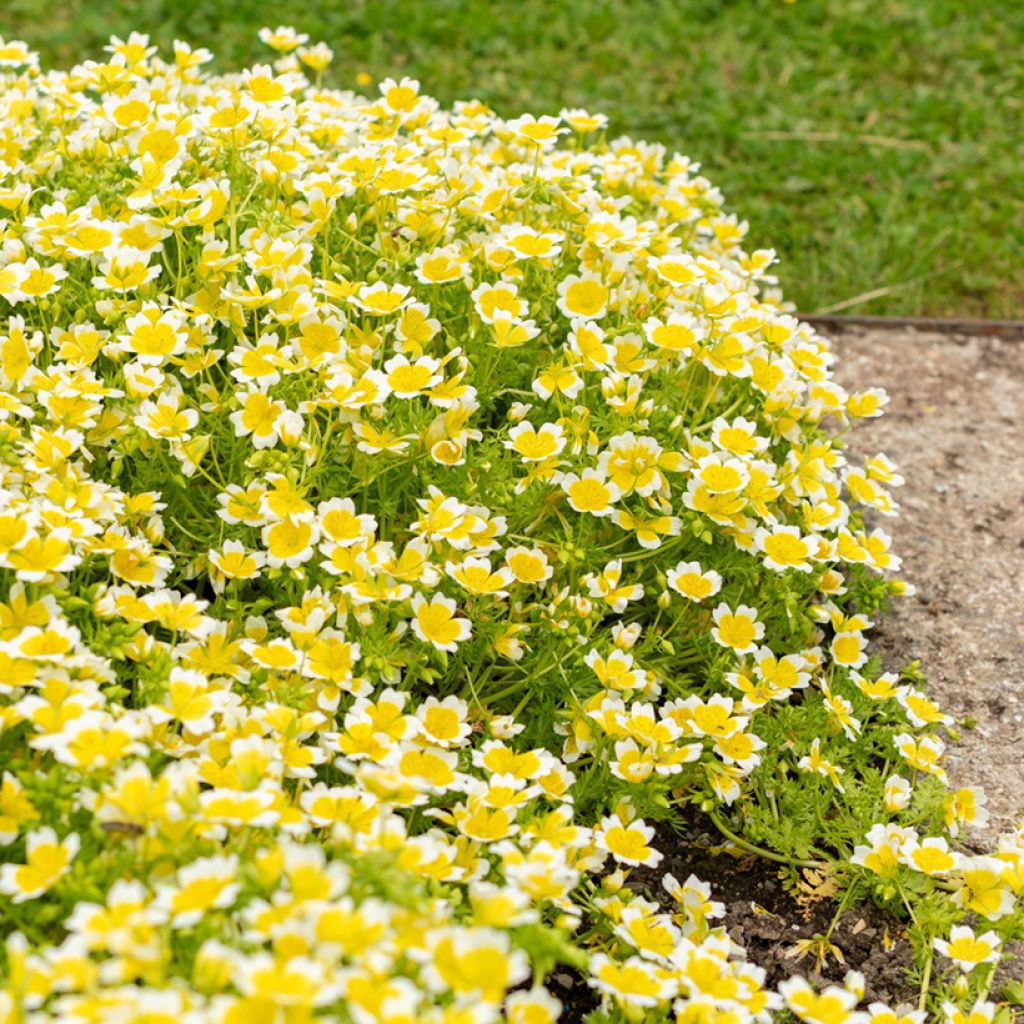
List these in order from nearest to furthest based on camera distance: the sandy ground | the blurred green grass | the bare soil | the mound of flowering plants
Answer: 1. the mound of flowering plants
2. the bare soil
3. the sandy ground
4. the blurred green grass

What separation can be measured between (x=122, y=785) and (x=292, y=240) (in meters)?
1.26

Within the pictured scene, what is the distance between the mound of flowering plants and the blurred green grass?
75.1 inches

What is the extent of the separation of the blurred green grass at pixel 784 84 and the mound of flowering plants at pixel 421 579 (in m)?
1.91

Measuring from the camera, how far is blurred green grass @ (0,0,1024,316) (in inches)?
182

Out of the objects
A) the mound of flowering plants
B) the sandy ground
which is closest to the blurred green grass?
the sandy ground

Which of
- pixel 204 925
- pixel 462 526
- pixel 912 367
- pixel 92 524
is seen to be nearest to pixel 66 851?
pixel 204 925

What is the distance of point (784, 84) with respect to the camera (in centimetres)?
535

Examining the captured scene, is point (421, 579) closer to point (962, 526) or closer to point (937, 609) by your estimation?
point (937, 609)

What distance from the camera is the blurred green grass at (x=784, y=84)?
4.62 metres

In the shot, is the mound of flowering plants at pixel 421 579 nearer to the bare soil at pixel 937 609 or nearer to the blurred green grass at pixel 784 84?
the bare soil at pixel 937 609

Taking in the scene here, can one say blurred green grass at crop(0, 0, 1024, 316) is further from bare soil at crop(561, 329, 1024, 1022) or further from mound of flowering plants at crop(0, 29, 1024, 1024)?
mound of flowering plants at crop(0, 29, 1024, 1024)

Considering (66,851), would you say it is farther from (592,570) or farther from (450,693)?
(592,570)

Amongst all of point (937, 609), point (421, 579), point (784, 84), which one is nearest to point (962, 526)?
point (937, 609)

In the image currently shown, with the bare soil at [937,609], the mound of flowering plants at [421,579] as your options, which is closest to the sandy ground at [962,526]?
the bare soil at [937,609]
